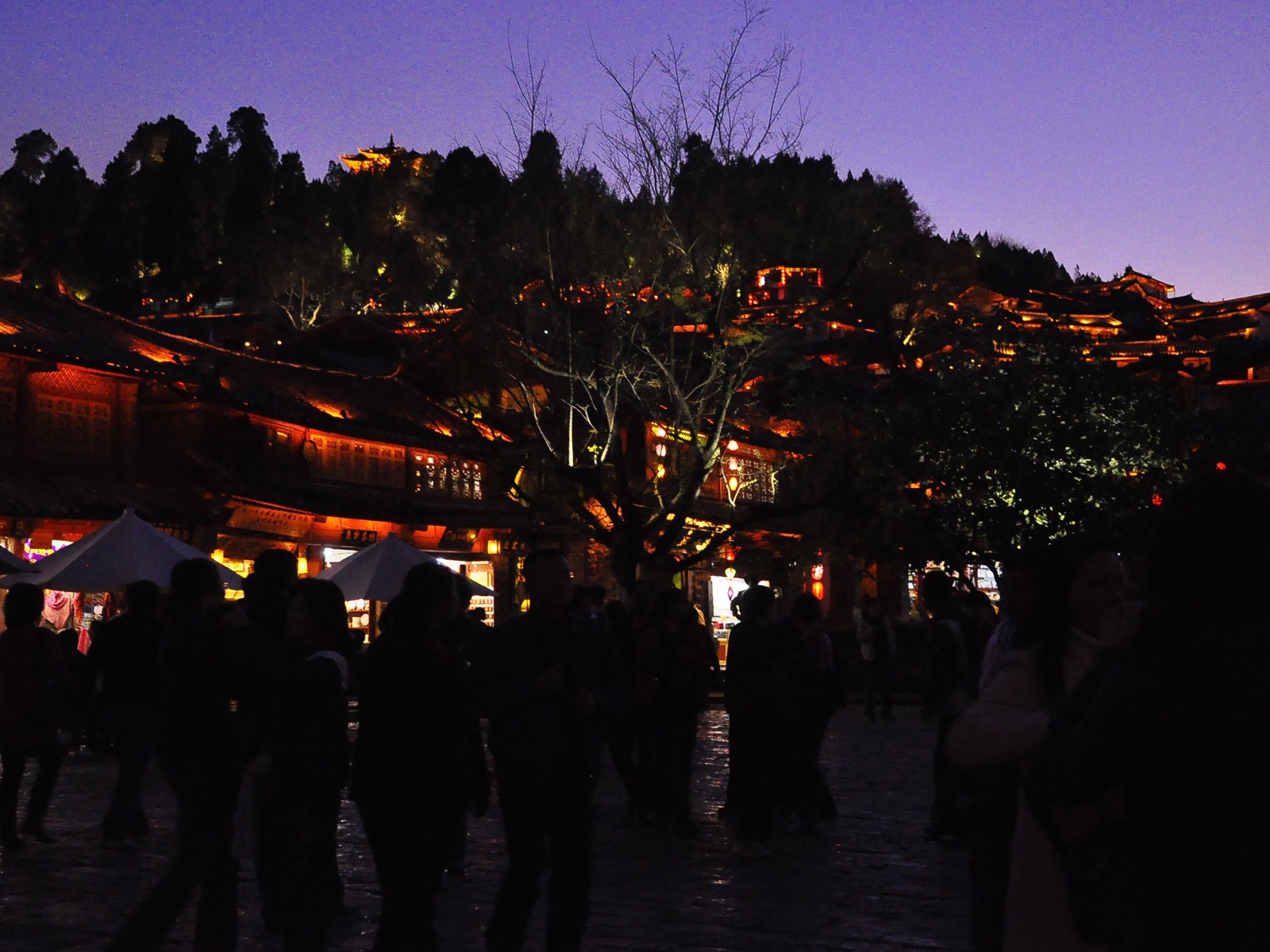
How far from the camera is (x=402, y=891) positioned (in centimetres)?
526

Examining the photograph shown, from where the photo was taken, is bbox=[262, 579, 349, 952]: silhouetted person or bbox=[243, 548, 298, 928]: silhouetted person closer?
bbox=[262, 579, 349, 952]: silhouetted person

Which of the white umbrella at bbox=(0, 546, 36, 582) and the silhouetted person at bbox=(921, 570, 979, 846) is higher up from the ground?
the white umbrella at bbox=(0, 546, 36, 582)

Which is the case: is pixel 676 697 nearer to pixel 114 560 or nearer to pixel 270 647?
pixel 270 647

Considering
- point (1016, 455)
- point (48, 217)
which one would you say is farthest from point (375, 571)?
point (48, 217)

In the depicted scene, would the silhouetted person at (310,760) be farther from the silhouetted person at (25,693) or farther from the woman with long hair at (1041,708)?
the silhouetted person at (25,693)

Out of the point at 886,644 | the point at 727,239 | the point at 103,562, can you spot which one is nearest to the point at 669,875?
the point at 103,562

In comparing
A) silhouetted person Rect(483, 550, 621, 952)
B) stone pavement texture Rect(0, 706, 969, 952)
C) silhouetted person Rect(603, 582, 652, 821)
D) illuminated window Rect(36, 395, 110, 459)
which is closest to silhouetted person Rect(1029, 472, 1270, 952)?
silhouetted person Rect(483, 550, 621, 952)

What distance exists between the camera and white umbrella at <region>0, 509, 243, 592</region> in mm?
16109

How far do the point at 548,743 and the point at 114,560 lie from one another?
1175 cm

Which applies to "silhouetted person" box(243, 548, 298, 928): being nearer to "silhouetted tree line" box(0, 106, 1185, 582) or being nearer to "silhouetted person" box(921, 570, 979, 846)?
"silhouetted person" box(921, 570, 979, 846)

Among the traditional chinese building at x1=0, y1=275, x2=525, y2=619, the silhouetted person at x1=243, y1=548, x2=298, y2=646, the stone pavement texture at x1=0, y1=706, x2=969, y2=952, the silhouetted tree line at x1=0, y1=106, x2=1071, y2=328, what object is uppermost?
the silhouetted tree line at x1=0, y1=106, x2=1071, y2=328

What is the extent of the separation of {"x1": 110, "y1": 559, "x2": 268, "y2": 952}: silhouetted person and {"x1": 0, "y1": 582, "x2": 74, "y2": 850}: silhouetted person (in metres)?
3.95

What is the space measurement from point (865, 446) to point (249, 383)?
1462 centimetres

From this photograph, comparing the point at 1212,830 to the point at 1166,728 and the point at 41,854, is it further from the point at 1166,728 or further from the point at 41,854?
the point at 41,854
